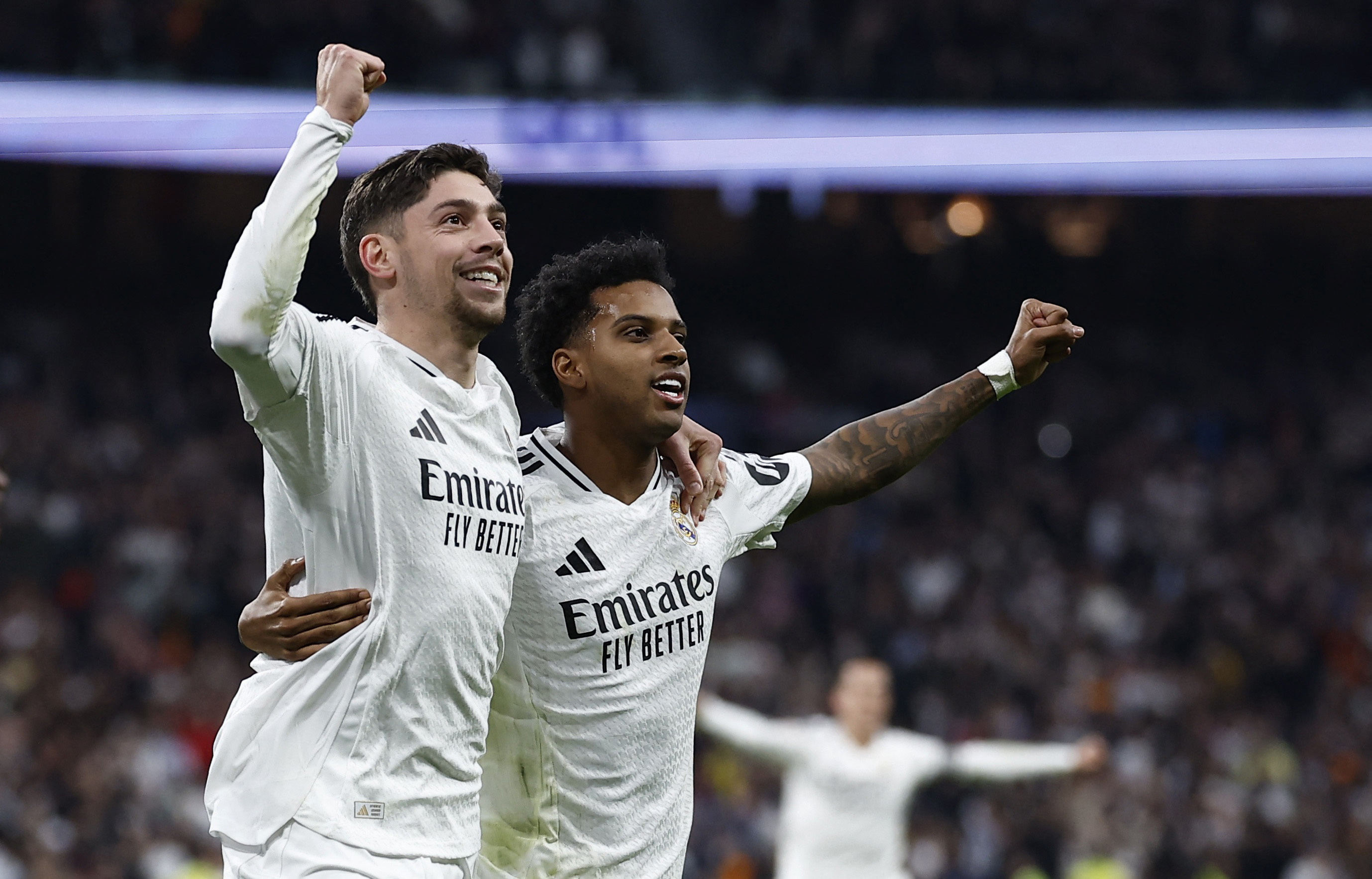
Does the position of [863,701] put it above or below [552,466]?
below

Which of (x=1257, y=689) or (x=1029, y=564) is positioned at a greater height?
(x=1029, y=564)

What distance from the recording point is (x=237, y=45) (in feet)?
51.1

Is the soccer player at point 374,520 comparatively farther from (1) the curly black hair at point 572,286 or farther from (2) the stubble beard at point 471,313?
(1) the curly black hair at point 572,286

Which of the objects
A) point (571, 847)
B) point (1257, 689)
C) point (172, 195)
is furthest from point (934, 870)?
point (172, 195)

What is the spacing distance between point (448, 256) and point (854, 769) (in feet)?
19.9

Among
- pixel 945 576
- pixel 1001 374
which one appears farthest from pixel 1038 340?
pixel 945 576

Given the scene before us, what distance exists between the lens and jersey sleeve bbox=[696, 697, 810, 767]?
898 cm

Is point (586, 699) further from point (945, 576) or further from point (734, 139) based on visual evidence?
point (734, 139)

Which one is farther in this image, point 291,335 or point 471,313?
point 471,313

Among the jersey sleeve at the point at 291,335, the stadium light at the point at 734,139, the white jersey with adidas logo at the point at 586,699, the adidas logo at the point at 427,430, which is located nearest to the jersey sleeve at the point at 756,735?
the white jersey with adidas logo at the point at 586,699

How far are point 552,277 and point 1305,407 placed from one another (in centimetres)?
1568

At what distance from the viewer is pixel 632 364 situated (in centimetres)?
403

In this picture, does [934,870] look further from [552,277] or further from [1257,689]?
[552,277]

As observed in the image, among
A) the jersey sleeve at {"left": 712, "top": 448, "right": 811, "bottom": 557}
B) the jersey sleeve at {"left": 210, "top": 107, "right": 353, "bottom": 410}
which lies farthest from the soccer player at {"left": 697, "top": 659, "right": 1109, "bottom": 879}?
the jersey sleeve at {"left": 210, "top": 107, "right": 353, "bottom": 410}
